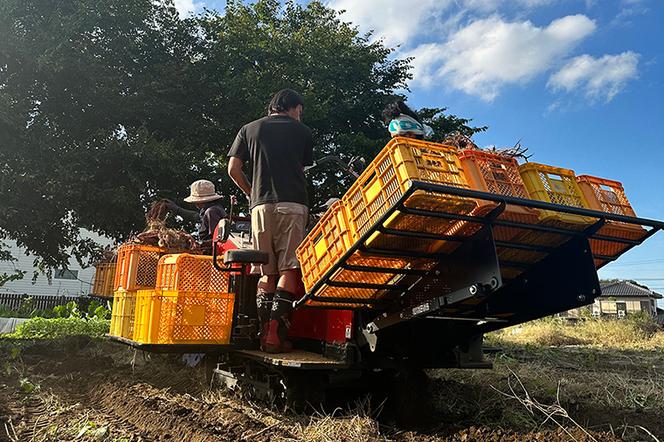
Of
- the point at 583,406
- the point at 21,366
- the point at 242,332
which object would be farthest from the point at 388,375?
the point at 21,366

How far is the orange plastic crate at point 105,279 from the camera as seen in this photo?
7.48 metres

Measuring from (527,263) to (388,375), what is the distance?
1.42m

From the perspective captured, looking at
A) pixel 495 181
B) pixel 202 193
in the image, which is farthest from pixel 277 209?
pixel 202 193

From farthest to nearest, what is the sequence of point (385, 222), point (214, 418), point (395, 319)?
point (214, 418) < point (395, 319) < point (385, 222)

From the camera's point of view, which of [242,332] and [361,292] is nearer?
[361,292]

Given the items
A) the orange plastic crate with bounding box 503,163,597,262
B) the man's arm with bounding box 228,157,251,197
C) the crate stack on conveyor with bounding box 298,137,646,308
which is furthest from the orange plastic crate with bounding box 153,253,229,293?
the orange plastic crate with bounding box 503,163,597,262

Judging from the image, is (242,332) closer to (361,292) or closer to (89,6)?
(361,292)

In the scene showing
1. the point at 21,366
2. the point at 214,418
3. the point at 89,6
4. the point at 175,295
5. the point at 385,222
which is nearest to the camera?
the point at 385,222

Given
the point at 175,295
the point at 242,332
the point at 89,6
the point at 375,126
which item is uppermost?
the point at 89,6

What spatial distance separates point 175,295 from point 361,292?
57.3 inches

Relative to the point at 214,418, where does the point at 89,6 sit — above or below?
above

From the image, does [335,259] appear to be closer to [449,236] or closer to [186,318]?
[449,236]

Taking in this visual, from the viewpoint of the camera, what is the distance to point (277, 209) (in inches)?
158

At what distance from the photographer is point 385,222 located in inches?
109
